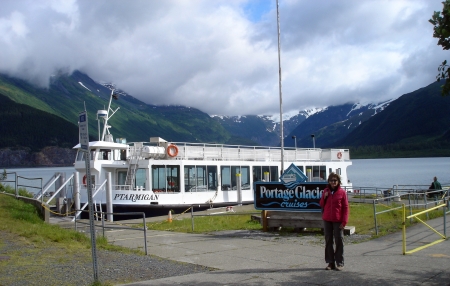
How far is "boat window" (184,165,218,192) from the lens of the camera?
2722 centimetres

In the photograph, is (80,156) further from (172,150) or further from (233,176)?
(233,176)

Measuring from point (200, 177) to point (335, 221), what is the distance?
63.9ft

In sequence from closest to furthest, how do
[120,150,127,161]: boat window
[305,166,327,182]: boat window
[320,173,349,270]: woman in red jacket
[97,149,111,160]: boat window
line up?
[320,173,349,270]: woman in red jacket < [97,149,111,160]: boat window < [120,150,127,161]: boat window < [305,166,327,182]: boat window

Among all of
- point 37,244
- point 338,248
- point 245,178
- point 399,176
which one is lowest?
point 37,244

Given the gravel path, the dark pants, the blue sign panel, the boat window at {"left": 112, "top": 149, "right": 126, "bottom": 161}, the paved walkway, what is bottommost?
the paved walkway

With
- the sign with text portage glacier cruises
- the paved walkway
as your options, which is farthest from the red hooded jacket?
the sign with text portage glacier cruises

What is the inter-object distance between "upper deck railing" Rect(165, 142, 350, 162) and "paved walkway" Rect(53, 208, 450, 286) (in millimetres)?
13132

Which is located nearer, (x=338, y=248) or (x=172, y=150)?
(x=338, y=248)

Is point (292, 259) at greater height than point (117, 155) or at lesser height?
lesser

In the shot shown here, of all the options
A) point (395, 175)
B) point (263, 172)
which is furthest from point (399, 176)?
point (263, 172)

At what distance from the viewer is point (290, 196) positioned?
14383mm

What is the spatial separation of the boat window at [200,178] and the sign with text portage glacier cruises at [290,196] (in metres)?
12.5

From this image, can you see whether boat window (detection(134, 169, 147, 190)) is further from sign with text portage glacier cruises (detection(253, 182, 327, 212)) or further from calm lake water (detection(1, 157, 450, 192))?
calm lake water (detection(1, 157, 450, 192))

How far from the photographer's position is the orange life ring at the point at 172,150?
26266 mm
